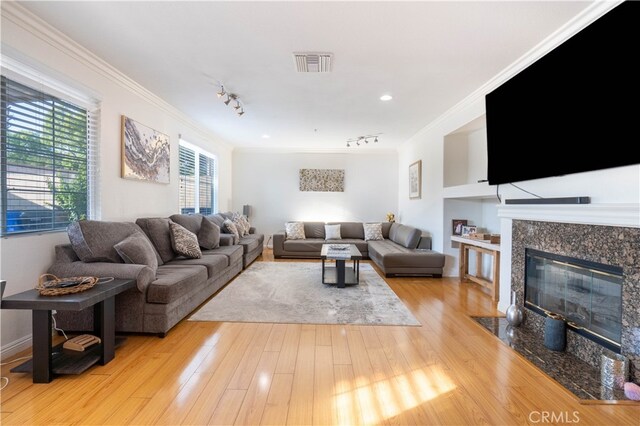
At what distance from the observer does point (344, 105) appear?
406 centimetres

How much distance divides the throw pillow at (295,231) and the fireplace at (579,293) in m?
4.49

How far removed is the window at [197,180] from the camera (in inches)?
201

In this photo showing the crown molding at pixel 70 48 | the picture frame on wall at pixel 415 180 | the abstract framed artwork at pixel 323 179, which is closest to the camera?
the crown molding at pixel 70 48

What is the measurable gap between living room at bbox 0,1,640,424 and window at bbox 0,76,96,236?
102mm

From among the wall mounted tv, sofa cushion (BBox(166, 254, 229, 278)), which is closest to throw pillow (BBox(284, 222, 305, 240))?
sofa cushion (BBox(166, 254, 229, 278))

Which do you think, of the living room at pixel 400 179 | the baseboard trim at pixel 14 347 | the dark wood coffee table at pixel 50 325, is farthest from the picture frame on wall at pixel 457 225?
the baseboard trim at pixel 14 347

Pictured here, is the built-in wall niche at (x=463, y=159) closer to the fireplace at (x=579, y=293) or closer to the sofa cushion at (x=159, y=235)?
the fireplace at (x=579, y=293)

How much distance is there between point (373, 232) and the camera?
6637 millimetres

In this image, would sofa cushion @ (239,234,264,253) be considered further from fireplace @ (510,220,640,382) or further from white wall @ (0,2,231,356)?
fireplace @ (510,220,640,382)

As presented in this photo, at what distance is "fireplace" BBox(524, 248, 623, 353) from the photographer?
79.6 inches

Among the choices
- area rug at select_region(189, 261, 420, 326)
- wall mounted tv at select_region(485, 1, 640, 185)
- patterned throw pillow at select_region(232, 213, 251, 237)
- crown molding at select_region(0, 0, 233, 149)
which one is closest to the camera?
wall mounted tv at select_region(485, 1, 640, 185)

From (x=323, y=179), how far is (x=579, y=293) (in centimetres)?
562

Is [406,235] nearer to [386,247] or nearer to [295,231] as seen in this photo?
[386,247]

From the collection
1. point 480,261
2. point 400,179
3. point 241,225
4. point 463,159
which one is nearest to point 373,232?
point 400,179
